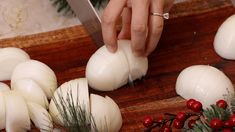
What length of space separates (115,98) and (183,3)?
0.32 meters

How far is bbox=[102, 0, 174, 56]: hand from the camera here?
0.84 metres

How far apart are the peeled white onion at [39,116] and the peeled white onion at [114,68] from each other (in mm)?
130

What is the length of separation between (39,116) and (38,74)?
0.11m

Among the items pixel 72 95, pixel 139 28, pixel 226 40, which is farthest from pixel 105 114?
pixel 226 40

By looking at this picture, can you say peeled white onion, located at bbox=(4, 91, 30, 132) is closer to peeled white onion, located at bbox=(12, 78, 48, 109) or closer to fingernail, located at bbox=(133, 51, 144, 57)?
peeled white onion, located at bbox=(12, 78, 48, 109)

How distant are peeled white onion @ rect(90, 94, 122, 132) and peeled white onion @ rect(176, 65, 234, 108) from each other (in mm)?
139

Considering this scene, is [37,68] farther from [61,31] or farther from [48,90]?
[61,31]

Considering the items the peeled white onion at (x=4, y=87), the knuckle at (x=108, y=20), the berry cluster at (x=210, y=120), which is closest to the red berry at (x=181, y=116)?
the berry cluster at (x=210, y=120)

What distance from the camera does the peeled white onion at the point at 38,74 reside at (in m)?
0.89

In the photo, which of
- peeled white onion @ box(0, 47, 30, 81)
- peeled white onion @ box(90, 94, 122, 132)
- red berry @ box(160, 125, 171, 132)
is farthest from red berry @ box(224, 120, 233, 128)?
peeled white onion @ box(0, 47, 30, 81)

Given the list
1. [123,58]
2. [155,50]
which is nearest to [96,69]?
[123,58]

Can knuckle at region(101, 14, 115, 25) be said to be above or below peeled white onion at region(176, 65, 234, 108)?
above

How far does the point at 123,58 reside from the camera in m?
0.89

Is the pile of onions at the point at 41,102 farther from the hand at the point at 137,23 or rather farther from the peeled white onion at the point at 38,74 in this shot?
the hand at the point at 137,23
